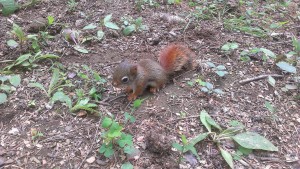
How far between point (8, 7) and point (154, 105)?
2193mm

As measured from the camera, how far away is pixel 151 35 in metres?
3.38

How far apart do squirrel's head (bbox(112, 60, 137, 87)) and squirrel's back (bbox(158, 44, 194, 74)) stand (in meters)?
0.35

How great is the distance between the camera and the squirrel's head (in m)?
2.50

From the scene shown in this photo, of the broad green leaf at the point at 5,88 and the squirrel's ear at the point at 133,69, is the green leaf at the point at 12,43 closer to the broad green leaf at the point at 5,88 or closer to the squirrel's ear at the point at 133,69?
the broad green leaf at the point at 5,88

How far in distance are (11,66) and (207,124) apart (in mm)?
1734

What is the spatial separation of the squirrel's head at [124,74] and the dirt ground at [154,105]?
0.48 feet

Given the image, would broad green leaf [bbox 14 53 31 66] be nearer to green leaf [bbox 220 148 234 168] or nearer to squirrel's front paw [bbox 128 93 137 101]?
squirrel's front paw [bbox 128 93 137 101]

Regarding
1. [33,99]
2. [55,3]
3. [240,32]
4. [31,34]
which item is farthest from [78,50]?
[240,32]

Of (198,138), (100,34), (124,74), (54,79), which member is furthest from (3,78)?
(198,138)

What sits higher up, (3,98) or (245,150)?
(3,98)

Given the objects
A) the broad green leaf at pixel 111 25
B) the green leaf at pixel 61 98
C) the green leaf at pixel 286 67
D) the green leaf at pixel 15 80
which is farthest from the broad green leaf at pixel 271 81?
the green leaf at pixel 15 80

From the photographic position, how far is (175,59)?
278 centimetres

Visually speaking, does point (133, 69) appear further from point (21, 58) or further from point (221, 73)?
point (21, 58)

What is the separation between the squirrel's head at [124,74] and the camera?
250 centimetres
